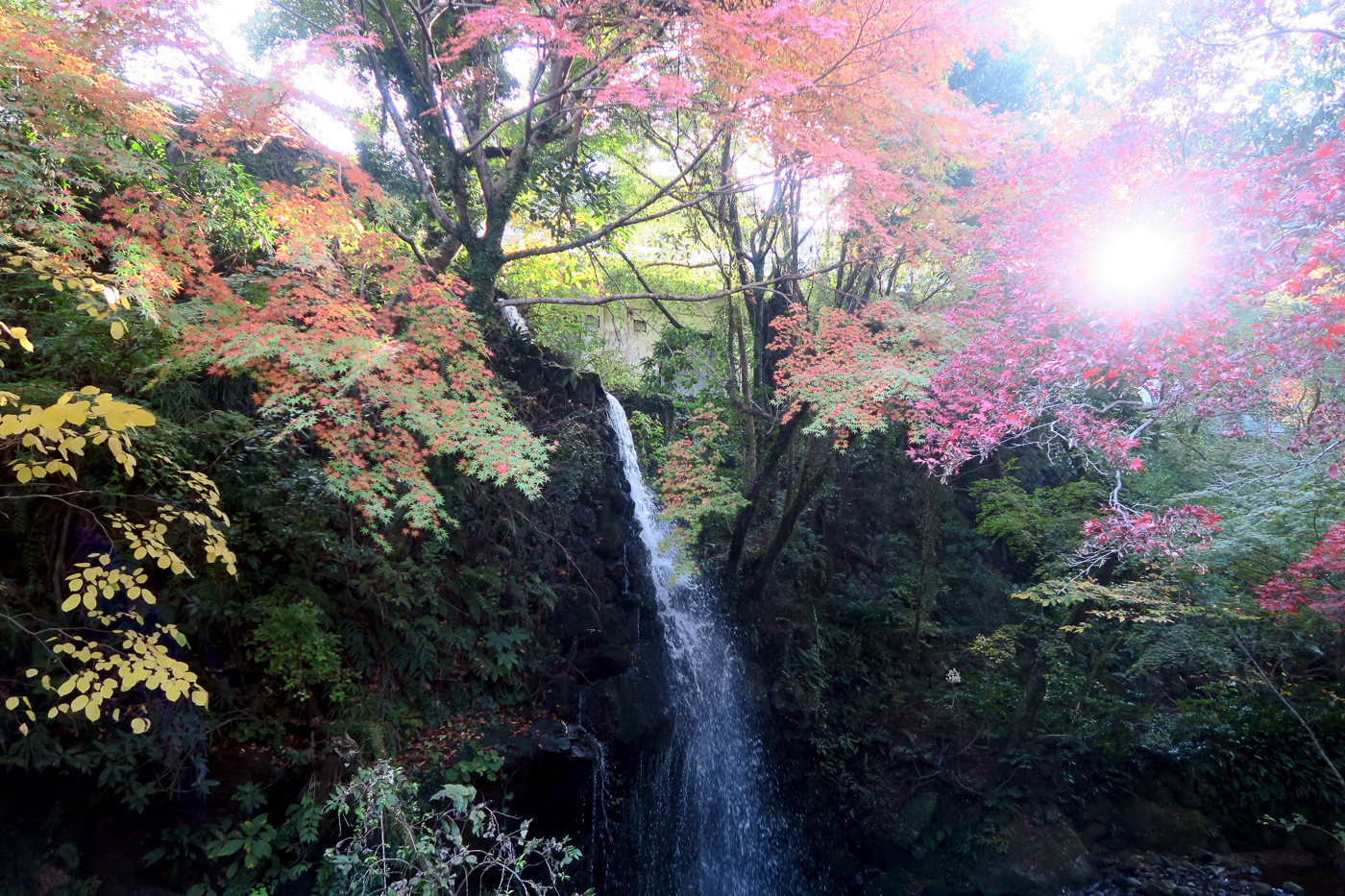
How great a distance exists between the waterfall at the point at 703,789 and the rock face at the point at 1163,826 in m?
4.31

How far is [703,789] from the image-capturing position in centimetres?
754

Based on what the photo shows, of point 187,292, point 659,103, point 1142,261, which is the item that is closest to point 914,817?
point 1142,261

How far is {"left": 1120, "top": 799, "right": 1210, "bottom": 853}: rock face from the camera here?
22.4 ft

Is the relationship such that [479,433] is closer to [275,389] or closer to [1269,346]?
[275,389]

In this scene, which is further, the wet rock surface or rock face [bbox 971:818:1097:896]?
rock face [bbox 971:818:1097:896]

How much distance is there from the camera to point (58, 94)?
344 centimetres

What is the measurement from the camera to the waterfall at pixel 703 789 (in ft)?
22.6

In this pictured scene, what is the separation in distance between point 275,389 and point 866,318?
686 cm

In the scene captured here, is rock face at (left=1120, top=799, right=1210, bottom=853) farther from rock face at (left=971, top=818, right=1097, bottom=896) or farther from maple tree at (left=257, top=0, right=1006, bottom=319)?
maple tree at (left=257, top=0, right=1006, bottom=319)

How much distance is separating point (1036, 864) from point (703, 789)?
413cm

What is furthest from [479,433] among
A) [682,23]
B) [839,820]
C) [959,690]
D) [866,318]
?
[959,690]

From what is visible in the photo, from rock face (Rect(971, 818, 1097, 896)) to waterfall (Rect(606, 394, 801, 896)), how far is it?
2434 mm

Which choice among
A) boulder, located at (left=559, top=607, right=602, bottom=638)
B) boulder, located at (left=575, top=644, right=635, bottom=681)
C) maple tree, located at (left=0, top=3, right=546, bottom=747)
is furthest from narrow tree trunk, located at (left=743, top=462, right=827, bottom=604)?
maple tree, located at (left=0, top=3, right=546, bottom=747)

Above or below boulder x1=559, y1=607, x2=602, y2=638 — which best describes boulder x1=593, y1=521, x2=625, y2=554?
above
